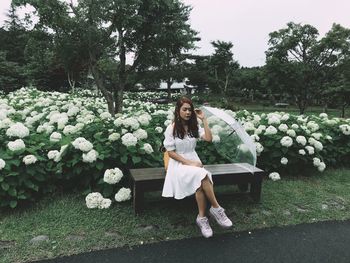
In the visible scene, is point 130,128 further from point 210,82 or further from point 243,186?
point 210,82

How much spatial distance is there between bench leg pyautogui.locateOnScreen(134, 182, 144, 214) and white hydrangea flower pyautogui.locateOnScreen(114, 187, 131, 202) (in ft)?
0.70

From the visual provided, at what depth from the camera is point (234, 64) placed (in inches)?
1955

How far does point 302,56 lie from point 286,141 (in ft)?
67.5

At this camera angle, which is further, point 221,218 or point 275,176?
point 275,176

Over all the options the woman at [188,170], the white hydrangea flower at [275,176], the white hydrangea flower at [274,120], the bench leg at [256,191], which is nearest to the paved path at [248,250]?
the woman at [188,170]

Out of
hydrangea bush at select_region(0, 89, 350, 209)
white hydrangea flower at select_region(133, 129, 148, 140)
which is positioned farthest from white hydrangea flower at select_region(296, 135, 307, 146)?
white hydrangea flower at select_region(133, 129, 148, 140)

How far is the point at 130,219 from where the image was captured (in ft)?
13.1

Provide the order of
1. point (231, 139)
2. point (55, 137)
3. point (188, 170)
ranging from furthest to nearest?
point (55, 137), point (231, 139), point (188, 170)

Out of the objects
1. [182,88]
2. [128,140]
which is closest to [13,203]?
[128,140]

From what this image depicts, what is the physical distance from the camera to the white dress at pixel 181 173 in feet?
12.0

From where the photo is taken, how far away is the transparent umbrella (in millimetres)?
4090

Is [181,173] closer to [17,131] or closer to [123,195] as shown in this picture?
[123,195]

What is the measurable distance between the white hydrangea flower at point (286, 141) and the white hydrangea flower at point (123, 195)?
9.60ft

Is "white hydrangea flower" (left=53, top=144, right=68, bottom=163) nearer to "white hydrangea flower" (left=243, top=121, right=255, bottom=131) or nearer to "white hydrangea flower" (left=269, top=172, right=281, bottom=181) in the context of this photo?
"white hydrangea flower" (left=243, top=121, right=255, bottom=131)
